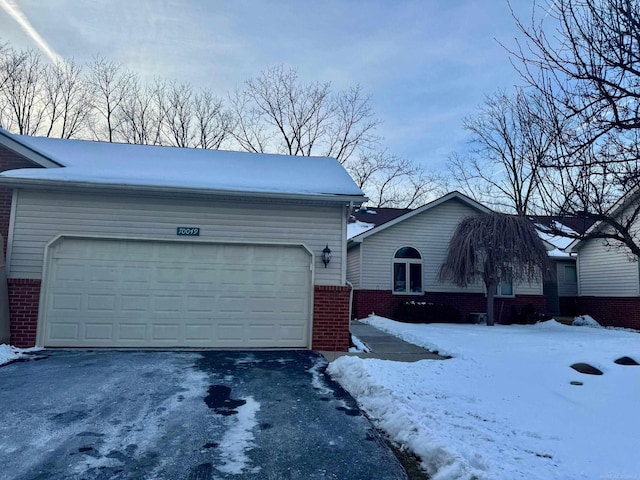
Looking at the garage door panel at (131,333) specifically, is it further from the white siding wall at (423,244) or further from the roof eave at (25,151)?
the white siding wall at (423,244)

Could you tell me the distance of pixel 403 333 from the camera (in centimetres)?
1202

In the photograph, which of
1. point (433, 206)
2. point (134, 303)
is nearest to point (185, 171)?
point (134, 303)

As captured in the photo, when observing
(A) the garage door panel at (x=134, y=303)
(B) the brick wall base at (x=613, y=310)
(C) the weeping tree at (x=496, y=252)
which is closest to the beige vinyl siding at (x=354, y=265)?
(C) the weeping tree at (x=496, y=252)

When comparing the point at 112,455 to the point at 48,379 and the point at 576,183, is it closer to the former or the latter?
the point at 48,379

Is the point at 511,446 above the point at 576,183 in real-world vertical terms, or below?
below

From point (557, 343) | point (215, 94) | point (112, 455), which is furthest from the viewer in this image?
point (215, 94)

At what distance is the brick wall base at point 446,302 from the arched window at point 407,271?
0.39 m

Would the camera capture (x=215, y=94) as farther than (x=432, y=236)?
Yes

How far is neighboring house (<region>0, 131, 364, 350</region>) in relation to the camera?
28.0ft

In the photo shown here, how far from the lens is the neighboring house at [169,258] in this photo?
8.54 meters

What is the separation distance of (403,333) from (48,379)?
28.3ft

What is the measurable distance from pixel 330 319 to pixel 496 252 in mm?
8643

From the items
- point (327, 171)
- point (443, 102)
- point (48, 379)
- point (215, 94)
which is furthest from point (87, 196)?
point (215, 94)

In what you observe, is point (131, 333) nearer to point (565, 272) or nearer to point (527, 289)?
point (527, 289)
